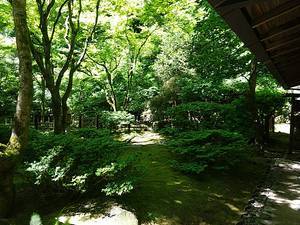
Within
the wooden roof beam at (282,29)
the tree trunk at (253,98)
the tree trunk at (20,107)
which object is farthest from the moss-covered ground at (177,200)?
the tree trunk at (253,98)

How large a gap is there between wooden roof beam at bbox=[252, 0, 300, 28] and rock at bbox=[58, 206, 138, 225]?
3.56m

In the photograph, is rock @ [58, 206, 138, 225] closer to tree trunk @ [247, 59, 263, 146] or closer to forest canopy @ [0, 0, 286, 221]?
forest canopy @ [0, 0, 286, 221]

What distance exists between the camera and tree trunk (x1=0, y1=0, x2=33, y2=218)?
5.24 metres

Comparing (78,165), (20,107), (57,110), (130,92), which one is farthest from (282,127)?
(20,107)

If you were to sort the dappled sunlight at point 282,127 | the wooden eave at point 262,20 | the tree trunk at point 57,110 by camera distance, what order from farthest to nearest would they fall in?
the dappled sunlight at point 282,127 < the tree trunk at point 57,110 < the wooden eave at point 262,20

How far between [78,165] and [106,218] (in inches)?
52.5

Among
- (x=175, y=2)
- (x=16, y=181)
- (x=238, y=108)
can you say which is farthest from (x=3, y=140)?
(x=175, y=2)

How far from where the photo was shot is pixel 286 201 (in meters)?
6.25

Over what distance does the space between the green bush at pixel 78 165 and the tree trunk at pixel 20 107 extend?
1.62ft

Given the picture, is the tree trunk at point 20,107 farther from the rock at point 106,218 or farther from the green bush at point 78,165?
the rock at point 106,218

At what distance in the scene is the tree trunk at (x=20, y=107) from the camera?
206 inches

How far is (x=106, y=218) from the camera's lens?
5.06 meters

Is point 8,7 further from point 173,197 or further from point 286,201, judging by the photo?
point 286,201

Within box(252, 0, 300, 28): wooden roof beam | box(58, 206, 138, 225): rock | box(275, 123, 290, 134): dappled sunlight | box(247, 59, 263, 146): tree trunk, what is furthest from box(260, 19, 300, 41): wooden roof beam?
box(275, 123, 290, 134): dappled sunlight
